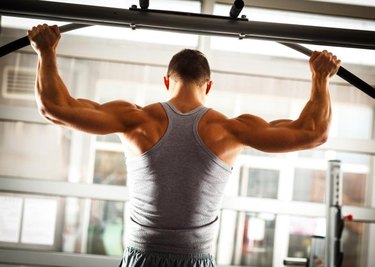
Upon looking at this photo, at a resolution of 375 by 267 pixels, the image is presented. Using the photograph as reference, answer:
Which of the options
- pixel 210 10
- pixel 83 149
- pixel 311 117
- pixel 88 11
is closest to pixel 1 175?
pixel 83 149

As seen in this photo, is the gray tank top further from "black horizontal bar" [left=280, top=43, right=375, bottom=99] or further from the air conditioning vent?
the air conditioning vent

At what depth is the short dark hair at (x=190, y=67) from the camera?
185cm

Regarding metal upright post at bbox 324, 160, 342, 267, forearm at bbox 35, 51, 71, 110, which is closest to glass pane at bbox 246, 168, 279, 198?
metal upright post at bbox 324, 160, 342, 267

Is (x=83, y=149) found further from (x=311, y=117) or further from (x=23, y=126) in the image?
(x=311, y=117)

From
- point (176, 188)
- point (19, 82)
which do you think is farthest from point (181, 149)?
point (19, 82)

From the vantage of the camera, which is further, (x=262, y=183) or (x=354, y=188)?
(x=354, y=188)

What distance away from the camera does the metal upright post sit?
3006mm

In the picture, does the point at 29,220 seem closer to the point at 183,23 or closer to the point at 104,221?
the point at 104,221

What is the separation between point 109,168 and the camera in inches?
140

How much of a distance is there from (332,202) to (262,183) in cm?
69

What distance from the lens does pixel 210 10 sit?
3.56m

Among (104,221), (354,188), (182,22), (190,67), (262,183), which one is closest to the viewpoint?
(182,22)

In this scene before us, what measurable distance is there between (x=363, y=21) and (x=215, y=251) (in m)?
2.36

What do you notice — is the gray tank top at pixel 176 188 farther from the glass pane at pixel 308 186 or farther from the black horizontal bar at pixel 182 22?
the glass pane at pixel 308 186
